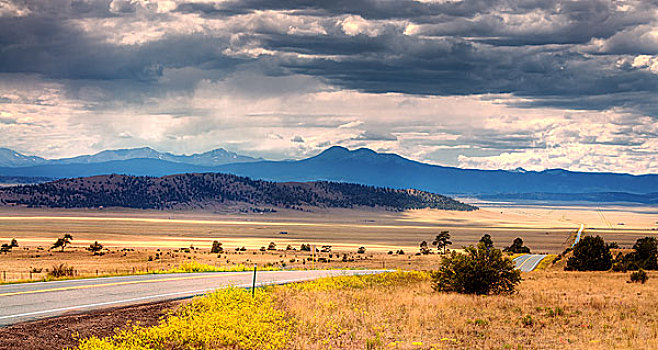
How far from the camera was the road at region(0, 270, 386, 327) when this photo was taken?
18.2m

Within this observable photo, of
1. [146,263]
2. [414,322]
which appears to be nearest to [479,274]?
[414,322]

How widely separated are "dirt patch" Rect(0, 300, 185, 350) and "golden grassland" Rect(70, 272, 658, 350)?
0.50 meters

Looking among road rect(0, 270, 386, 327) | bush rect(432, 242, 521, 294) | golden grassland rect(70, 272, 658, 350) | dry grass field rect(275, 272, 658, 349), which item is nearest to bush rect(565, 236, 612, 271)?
dry grass field rect(275, 272, 658, 349)

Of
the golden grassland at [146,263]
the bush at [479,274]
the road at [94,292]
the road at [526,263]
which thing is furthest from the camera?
the road at [526,263]

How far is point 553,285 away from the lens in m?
31.5

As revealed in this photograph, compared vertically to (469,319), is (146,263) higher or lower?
lower

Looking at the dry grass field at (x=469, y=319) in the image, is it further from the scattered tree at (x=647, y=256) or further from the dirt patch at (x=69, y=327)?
the scattered tree at (x=647, y=256)

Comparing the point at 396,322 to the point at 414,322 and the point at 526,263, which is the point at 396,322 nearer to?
the point at 414,322

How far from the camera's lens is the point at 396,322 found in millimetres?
18656

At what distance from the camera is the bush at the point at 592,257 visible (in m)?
53.3

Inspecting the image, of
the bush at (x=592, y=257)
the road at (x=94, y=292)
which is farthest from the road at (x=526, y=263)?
the road at (x=94, y=292)

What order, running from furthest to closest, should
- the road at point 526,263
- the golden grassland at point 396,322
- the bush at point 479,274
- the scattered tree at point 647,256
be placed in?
the road at point 526,263
the scattered tree at point 647,256
the bush at point 479,274
the golden grassland at point 396,322

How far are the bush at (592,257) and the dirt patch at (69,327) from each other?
4183cm

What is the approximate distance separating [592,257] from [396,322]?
3973 centimetres
